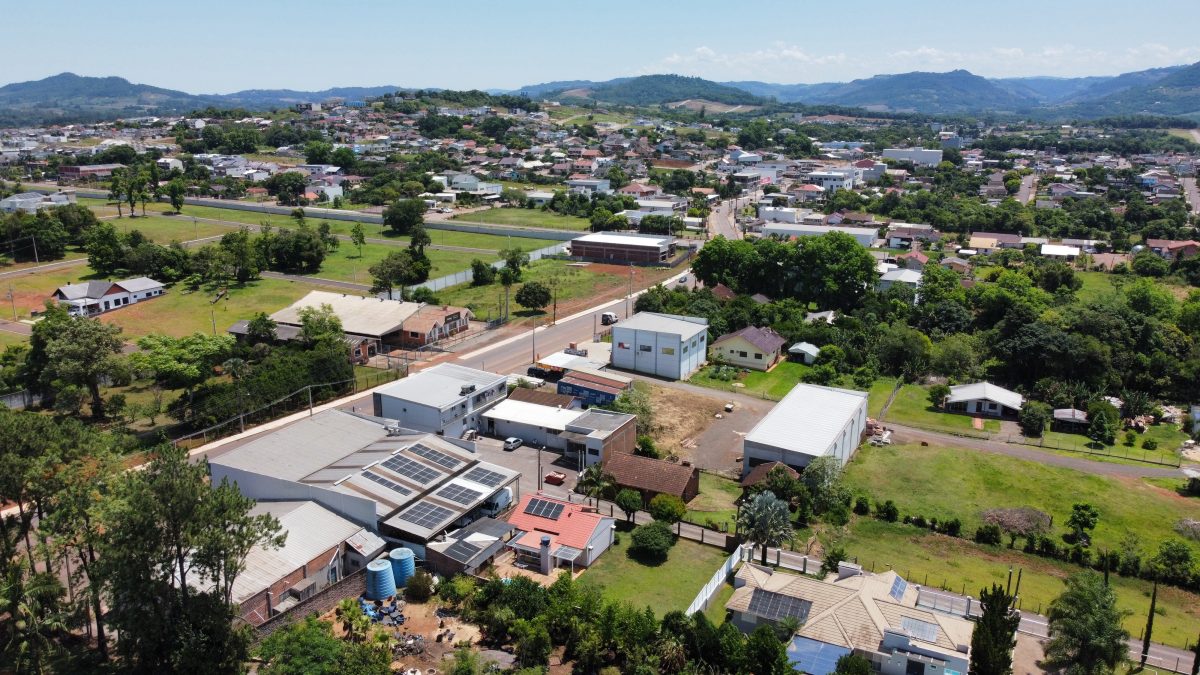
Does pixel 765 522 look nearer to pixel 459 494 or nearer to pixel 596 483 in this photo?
Answer: pixel 596 483

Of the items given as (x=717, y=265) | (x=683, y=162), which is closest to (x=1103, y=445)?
(x=717, y=265)

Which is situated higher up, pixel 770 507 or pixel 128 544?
pixel 128 544

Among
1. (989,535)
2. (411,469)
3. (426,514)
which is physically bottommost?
(989,535)

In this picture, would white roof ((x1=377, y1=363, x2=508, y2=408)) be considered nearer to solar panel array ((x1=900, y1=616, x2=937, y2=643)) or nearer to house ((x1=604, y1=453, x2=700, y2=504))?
house ((x1=604, y1=453, x2=700, y2=504))

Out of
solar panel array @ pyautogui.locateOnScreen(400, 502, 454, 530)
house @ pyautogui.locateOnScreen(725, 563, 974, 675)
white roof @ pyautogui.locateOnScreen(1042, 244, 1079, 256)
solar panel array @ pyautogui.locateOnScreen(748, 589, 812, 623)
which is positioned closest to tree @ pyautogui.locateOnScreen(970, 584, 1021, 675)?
house @ pyautogui.locateOnScreen(725, 563, 974, 675)

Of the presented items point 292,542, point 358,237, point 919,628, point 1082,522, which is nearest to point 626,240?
point 358,237

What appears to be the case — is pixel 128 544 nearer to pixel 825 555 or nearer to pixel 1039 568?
pixel 825 555
